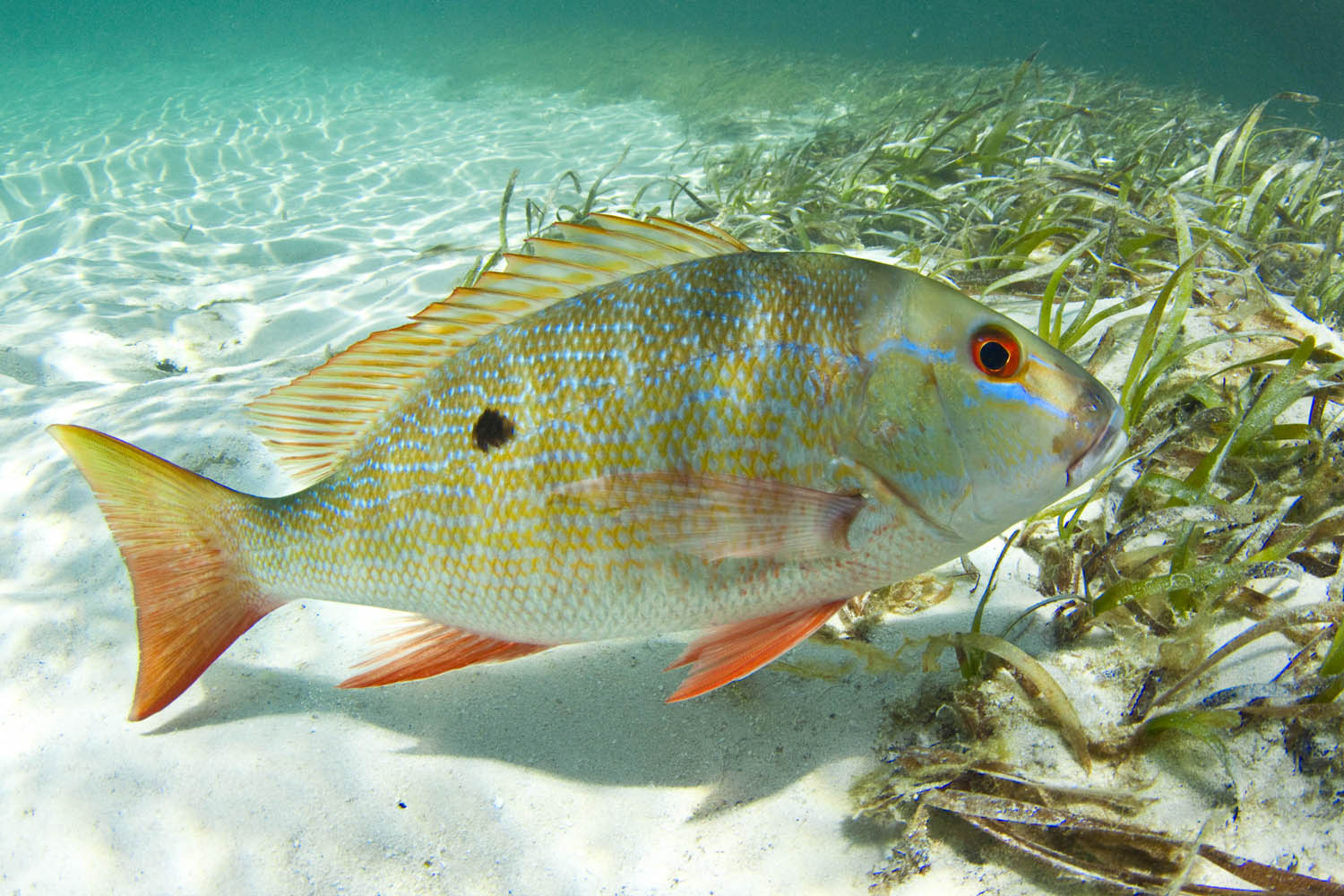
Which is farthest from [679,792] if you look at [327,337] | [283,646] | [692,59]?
[692,59]

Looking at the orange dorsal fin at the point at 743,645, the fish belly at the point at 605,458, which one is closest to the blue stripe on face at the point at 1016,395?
the fish belly at the point at 605,458

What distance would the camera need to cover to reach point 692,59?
79.5 ft

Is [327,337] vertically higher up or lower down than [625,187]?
lower down

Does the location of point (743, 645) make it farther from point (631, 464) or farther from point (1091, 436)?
point (1091, 436)

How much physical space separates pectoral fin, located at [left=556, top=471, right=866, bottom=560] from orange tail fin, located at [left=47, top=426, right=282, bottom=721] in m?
1.15

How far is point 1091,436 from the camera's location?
134 cm

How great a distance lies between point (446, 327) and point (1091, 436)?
1.53 metres

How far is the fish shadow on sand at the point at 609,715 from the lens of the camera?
1.77 metres

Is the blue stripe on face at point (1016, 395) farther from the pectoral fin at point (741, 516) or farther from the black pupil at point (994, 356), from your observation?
the pectoral fin at point (741, 516)

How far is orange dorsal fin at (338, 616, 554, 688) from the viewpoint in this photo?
1.62 m

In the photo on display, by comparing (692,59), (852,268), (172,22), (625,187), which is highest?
(172,22)

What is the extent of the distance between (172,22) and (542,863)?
98000 millimetres

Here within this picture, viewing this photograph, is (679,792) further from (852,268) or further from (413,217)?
(413,217)

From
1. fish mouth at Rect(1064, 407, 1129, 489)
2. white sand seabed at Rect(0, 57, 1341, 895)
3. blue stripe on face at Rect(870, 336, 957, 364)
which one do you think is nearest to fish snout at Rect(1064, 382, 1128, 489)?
fish mouth at Rect(1064, 407, 1129, 489)
